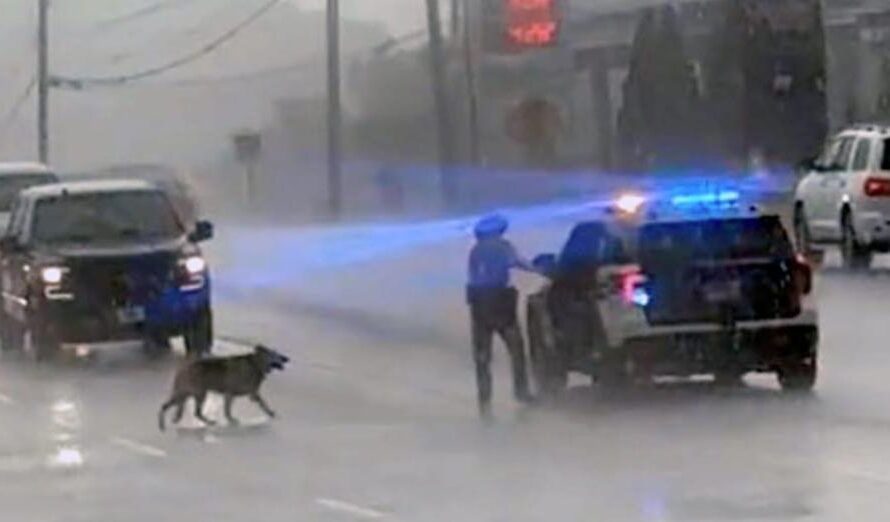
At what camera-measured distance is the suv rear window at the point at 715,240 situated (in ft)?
75.6

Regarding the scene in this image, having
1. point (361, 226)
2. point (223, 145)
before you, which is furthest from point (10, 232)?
point (223, 145)

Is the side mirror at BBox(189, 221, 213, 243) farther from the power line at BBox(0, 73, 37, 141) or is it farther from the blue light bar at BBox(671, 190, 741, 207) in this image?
the power line at BBox(0, 73, 37, 141)

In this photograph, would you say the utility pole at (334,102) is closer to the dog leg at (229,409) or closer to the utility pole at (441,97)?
the utility pole at (441,97)

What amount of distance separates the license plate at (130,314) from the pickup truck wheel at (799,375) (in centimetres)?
875

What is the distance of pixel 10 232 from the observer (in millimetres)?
31625

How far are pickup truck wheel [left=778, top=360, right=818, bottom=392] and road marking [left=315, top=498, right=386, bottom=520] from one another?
23.5 ft

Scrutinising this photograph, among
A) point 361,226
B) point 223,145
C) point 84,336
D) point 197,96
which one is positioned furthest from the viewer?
point 197,96

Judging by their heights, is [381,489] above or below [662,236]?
below

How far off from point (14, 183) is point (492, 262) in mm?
17789

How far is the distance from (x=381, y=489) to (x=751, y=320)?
255 inches

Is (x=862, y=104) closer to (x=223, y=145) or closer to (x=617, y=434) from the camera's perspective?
(x=223, y=145)

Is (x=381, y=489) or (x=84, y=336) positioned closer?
(x=381, y=489)

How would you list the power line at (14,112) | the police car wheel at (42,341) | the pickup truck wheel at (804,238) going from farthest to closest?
the power line at (14,112), the pickup truck wheel at (804,238), the police car wheel at (42,341)

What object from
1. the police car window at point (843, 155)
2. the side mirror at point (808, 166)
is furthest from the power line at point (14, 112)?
the police car window at point (843, 155)
